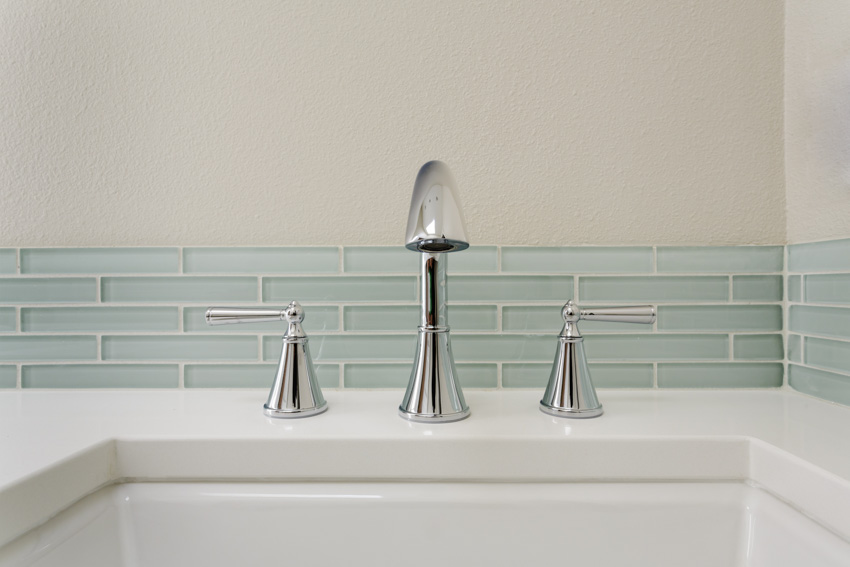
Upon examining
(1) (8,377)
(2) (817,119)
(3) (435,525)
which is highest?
(2) (817,119)

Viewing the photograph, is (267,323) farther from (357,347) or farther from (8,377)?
(8,377)

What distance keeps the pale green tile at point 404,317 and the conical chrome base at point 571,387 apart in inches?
5.7

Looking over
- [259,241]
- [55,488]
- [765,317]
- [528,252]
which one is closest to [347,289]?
[259,241]

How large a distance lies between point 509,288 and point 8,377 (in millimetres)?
790

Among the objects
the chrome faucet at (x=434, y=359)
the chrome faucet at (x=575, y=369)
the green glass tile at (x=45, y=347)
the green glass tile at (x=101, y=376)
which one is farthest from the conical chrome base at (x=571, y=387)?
the green glass tile at (x=45, y=347)

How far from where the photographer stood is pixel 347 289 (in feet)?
2.33

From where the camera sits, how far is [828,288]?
63 cm

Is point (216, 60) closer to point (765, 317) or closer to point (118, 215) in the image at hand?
point (118, 215)

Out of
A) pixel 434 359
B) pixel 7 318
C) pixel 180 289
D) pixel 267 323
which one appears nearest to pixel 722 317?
pixel 434 359

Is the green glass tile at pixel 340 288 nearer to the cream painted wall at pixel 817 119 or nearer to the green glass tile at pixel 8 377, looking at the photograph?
the green glass tile at pixel 8 377

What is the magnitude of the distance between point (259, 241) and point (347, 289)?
0.16 m

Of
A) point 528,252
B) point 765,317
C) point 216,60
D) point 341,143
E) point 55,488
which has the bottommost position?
point 55,488

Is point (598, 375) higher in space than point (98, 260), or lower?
lower

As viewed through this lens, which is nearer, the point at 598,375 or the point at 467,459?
the point at 467,459
